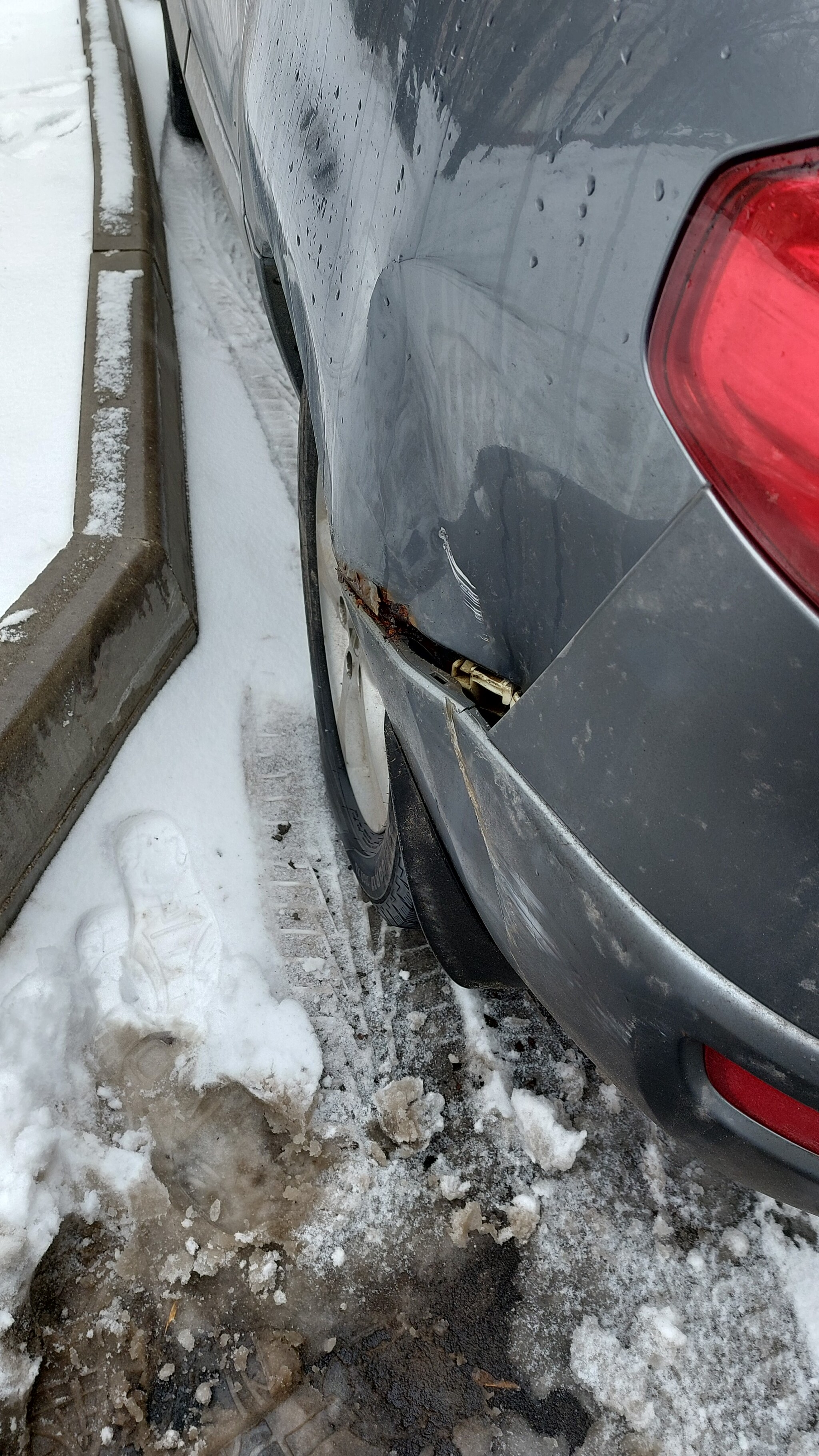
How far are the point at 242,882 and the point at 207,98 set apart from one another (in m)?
2.37

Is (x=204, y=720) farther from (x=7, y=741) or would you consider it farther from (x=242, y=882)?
(x=7, y=741)

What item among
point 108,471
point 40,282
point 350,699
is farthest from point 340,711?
point 40,282

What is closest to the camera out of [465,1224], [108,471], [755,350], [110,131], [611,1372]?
[755,350]

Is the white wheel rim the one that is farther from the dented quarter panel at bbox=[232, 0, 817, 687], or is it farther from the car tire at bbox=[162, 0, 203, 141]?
the car tire at bbox=[162, 0, 203, 141]

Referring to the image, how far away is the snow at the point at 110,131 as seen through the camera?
3.62m

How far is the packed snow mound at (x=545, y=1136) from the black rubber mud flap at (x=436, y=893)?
26 cm

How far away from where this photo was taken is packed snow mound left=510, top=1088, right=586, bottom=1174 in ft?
5.95

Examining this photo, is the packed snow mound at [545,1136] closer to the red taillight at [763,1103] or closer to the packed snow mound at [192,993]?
the packed snow mound at [192,993]

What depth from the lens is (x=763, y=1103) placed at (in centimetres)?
102

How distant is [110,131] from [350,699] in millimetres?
3446

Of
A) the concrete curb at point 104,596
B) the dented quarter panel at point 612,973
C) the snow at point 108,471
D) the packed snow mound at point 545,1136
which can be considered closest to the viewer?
the dented quarter panel at point 612,973

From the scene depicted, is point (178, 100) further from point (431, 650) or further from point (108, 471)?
point (431, 650)

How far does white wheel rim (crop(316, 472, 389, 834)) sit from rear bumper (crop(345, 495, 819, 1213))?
0.80 m

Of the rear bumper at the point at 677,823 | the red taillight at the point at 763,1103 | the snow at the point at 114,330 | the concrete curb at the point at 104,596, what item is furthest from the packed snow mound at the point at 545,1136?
the snow at the point at 114,330
